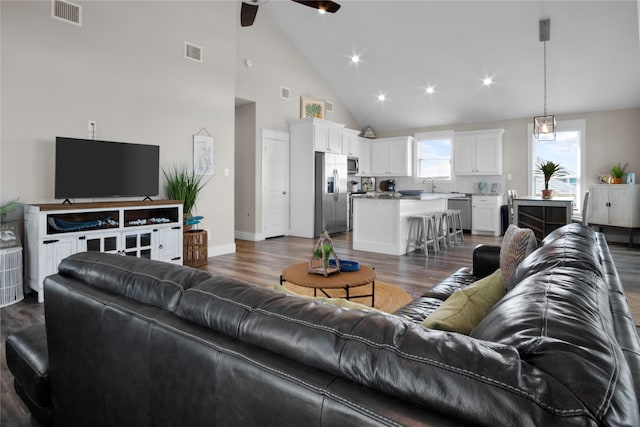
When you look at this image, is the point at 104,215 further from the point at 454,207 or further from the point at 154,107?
the point at 454,207

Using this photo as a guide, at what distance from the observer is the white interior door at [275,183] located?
7.38m

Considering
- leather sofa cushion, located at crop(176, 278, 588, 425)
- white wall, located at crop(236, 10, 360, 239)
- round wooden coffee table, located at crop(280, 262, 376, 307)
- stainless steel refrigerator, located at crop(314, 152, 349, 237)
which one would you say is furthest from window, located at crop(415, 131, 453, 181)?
leather sofa cushion, located at crop(176, 278, 588, 425)

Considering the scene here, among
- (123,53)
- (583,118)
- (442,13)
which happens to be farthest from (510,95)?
(123,53)

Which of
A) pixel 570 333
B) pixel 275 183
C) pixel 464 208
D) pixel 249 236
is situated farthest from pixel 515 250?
pixel 464 208

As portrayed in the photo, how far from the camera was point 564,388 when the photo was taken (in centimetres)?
53

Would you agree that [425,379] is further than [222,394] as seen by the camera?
No

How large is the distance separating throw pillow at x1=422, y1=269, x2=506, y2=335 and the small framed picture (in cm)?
708

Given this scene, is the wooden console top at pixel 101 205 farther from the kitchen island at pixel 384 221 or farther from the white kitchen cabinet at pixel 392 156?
the white kitchen cabinet at pixel 392 156

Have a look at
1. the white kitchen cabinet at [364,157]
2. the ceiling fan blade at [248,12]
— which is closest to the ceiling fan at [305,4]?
the ceiling fan blade at [248,12]

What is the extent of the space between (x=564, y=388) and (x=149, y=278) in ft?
3.70

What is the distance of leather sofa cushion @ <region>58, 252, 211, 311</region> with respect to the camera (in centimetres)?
114

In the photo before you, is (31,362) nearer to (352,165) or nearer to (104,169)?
(104,169)

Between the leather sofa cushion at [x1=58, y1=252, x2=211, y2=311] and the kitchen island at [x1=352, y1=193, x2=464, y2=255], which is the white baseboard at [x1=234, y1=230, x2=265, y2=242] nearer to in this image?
the kitchen island at [x1=352, y1=193, x2=464, y2=255]

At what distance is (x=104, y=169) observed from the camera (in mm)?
4234
